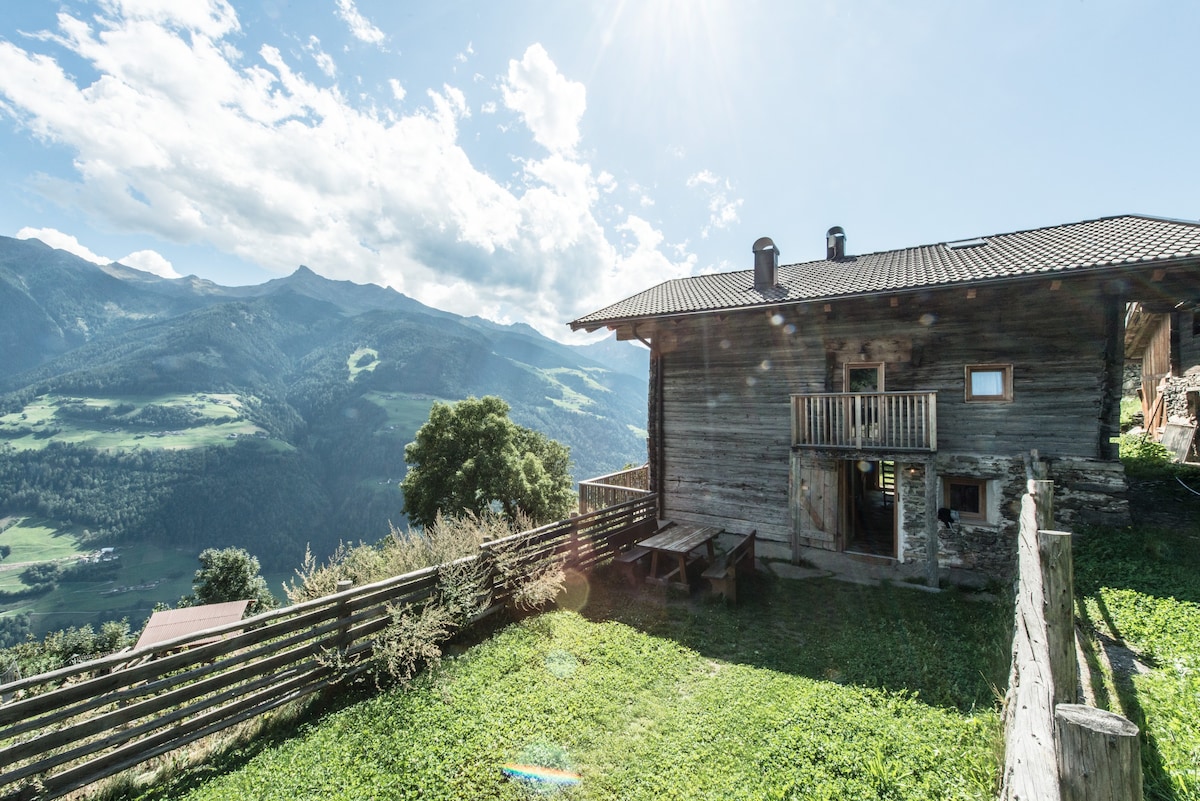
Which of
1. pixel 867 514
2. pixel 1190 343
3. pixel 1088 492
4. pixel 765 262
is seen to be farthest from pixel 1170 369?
pixel 765 262

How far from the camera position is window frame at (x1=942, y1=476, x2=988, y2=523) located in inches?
423

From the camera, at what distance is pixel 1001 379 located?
10.7 m

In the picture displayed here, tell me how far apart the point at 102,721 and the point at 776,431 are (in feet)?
42.2

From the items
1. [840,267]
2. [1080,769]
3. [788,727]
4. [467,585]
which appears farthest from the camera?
[840,267]

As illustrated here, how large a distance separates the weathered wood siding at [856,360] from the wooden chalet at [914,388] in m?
0.04

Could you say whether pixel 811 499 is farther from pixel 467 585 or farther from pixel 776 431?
pixel 467 585

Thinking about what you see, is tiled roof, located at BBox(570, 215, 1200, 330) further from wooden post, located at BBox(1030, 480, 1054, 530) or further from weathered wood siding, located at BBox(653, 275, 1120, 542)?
wooden post, located at BBox(1030, 480, 1054, 530)

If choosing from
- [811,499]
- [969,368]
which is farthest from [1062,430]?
[811,499]

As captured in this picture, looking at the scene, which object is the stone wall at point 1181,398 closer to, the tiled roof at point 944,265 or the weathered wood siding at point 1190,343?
the weathered wood siding at point 1190,343

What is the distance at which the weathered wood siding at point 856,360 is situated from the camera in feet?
32.8

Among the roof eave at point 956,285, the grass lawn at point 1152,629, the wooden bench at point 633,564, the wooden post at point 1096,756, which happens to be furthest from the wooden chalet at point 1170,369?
the wooden post at point 1096,756

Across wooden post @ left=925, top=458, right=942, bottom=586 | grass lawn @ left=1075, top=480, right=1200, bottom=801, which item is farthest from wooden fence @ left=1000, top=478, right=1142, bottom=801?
wooden post @ left=925, top=458, right=942, bottom=586

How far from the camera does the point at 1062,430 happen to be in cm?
1005

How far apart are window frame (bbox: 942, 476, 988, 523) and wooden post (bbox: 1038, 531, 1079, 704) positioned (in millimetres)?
8014
